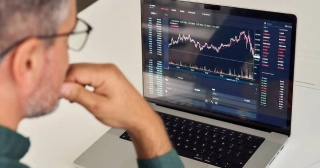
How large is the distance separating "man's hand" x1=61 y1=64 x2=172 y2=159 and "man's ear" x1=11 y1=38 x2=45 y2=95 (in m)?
0.20

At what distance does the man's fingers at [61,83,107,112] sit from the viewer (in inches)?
38.6

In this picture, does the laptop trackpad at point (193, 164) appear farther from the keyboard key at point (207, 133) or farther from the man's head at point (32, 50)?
the man's head at point (32, 50)

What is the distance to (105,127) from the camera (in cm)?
141

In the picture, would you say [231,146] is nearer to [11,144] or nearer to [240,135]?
[240,135]

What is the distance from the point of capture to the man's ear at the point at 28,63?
0.74 m

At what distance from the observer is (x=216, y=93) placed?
1373 millimetres

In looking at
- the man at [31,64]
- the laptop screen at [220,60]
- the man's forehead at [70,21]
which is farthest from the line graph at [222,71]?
the man's forehead at [70,21]

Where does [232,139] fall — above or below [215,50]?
below

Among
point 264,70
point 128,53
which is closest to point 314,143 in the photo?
point 264,70

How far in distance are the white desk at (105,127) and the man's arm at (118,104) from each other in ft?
1.03

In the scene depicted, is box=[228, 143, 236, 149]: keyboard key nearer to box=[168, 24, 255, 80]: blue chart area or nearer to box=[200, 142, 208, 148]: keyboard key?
box=[200, 142, 208, 148]: keyboard key

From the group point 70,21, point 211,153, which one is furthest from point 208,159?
point 70,21

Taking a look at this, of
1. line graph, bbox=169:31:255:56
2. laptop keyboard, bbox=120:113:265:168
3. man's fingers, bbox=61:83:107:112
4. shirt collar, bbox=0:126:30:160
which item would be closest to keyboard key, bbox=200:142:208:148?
laptop keyboard, bbox=120:113:265:168

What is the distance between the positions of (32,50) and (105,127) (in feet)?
2.22
